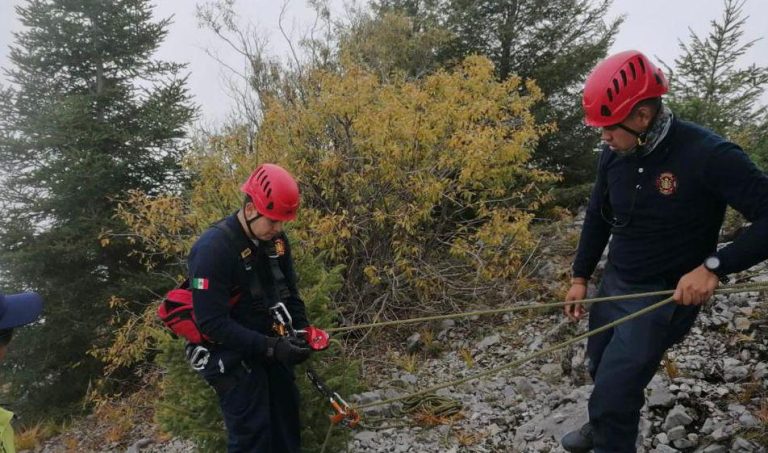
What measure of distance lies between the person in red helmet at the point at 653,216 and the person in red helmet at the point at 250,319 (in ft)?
5.37

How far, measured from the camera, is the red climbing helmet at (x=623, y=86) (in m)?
2.29

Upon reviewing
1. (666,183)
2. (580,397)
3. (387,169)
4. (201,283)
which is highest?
(387,169)

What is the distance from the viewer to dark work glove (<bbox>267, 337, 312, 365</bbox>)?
2727mm

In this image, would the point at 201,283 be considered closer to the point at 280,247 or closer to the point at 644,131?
the point at 280,247

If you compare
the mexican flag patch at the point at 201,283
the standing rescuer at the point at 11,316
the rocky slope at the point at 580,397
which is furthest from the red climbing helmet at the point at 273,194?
the rocky slope at the point at 580,397

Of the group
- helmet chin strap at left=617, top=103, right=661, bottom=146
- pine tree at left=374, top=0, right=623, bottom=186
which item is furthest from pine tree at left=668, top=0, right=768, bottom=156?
helmet chin strap at left=617, top=103, right=661, bottom=146

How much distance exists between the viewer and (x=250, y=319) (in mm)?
2930

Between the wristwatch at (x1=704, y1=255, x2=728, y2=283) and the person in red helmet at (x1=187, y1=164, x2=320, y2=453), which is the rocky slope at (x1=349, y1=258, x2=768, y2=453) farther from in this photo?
the person in red helmet at (x1=187, y1=164, x2=320, y2=453)

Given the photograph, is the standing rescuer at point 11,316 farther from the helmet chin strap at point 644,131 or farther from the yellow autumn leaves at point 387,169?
the yellow autumn leaves at point 387,169

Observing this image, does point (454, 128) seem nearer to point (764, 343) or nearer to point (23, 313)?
point (764, 343)

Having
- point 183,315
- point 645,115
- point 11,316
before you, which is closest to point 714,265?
point 645,115

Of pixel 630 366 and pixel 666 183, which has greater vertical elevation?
pixel 666 183

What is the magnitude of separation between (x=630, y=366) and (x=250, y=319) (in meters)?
2.04

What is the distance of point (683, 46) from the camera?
489 inches
